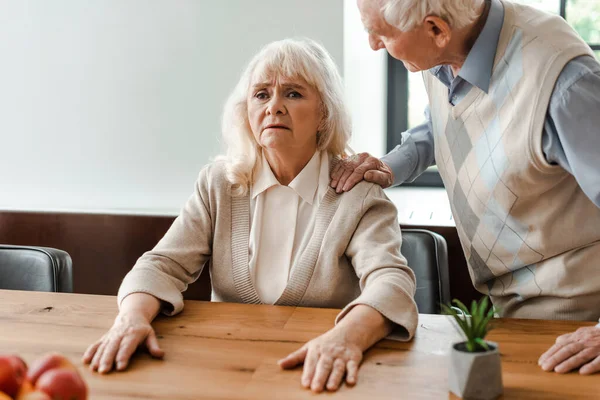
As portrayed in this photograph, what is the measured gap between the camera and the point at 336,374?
1.28 m

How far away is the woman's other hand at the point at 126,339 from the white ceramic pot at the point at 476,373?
58 cm

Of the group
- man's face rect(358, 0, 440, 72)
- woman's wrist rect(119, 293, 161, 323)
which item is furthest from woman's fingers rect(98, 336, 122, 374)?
man's face rect(358, 0, 440, 72)

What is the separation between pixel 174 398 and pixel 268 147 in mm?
821

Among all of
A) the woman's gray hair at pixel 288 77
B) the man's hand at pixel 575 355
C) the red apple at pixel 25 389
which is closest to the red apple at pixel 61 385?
the red apple at pixel 25 389

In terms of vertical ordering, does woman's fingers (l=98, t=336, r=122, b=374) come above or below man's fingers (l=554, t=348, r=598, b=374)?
below

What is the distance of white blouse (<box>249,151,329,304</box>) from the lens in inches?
72.1

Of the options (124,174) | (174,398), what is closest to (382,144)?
(124,174)

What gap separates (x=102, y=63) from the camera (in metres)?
2.86

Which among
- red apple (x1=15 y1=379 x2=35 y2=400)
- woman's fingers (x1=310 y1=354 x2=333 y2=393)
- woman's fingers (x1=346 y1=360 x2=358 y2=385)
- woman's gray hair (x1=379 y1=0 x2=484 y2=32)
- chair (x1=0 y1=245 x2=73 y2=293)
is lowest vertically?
chair (x1=0 y1=245 x2=73 y2=293)

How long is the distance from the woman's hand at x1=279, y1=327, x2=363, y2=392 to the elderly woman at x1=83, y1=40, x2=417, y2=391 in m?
0.31

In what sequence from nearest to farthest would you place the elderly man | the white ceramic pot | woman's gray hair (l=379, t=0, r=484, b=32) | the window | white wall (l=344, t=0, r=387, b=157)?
the white ceramic pot
the elderly man
woman's gray hair (l=379, t=0, r=484, b=32)
white wall (l=344, t=0, r=387, b=157)
the window

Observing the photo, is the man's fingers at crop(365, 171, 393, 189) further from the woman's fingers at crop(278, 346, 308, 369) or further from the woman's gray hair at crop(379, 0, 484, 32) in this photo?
the woman's fingers at crop(278, 346, 308, 369)

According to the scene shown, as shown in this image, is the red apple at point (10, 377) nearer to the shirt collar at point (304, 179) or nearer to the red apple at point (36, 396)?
the red apple at point (36, 396)

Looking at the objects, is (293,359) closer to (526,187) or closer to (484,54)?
(526,187)
